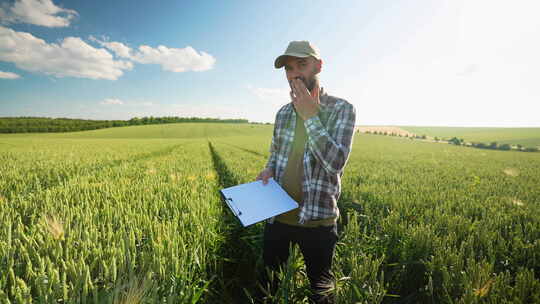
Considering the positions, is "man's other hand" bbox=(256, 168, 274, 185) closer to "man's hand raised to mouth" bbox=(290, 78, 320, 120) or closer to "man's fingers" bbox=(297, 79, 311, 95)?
"man's hand raised to mouth" bbox=(290, 78, 320, 120)

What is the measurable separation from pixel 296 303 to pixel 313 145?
1.58 m

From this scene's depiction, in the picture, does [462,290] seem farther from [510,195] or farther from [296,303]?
[510,195]

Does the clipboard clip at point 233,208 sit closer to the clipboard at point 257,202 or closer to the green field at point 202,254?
the clipboard at point 257,202

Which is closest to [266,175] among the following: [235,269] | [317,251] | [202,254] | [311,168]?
[311,168]

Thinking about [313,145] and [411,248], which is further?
[411,248]

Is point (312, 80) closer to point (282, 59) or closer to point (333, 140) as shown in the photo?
point (282, 59)

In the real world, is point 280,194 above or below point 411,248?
above

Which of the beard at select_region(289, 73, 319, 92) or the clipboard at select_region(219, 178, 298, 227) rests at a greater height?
the beard at select_region(289, 73, 319, 92)

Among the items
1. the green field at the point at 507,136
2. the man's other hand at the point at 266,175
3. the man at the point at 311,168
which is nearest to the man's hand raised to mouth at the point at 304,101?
the man at the point at 311,168

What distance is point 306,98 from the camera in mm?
1758

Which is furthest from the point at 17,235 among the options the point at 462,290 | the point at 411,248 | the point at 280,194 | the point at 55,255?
the point at 411,248

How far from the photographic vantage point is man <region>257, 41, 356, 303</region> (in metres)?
1.76

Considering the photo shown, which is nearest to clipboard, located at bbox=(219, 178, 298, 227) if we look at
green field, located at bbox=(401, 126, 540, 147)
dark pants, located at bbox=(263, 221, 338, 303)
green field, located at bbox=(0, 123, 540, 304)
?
dark pants, located at bbox=(263, 221, 338, 303)

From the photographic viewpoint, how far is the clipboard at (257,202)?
1783mm
